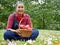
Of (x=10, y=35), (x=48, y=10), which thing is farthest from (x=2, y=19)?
(x=10, y=35)

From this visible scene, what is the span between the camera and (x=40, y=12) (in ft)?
50.4

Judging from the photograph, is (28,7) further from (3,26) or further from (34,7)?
(3,26)

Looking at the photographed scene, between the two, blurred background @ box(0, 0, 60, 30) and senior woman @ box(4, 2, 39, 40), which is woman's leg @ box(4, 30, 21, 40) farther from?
blurred background @ box(0, 0, 60, 30)

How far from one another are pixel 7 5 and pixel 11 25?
9995 millimetres

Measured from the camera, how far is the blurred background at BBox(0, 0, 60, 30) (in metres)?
15.2

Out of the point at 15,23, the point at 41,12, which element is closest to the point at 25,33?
the point at 15,23

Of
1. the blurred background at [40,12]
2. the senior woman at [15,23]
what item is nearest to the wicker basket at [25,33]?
the senior woman at [15,23]

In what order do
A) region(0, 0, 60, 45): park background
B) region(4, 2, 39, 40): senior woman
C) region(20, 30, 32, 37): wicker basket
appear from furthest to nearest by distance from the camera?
region(0, 0, 60, 45): park background, region(4, 2, 39, 40): senior woman, region(20, 30, 32, 37): wicker basket

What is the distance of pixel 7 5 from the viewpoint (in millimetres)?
15883

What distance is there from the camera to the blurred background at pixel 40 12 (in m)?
15.2

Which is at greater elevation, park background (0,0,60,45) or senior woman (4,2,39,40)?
senior woman (4,2,39,40)

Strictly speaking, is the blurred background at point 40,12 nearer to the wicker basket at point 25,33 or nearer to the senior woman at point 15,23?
the senior woman at point 15,23

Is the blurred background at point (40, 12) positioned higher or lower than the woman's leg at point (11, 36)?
lower

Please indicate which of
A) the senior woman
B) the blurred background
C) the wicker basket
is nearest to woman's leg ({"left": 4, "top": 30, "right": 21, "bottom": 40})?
the senior woman
